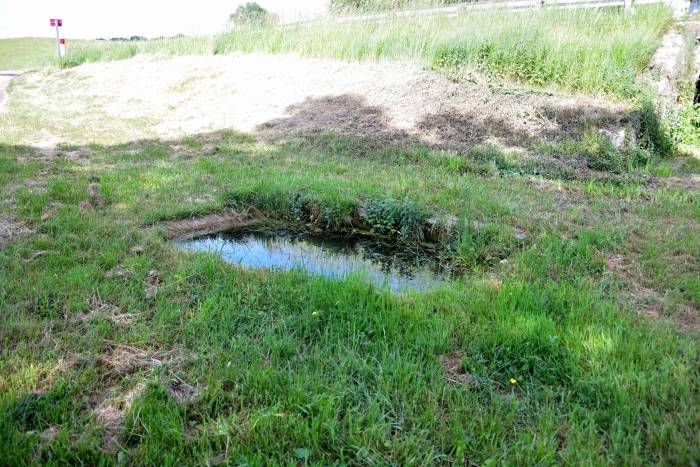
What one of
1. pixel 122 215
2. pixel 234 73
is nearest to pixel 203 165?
pixel 122 215

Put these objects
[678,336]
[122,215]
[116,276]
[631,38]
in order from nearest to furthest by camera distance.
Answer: [678,336]
[116,276]
[122,215]
[631,38]

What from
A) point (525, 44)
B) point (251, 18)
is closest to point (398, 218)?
point (525, 44)

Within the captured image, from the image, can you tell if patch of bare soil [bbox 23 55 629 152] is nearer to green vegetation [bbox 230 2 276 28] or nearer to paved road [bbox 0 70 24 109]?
paved road [bbox 0 70 24 109]

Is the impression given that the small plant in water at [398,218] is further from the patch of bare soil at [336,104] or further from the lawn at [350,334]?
the patch of bare soil at [336,104]

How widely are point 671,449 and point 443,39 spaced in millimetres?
9694

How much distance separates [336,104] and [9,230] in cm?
687

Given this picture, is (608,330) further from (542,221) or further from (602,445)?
(542,221)

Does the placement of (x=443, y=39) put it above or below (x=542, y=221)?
above

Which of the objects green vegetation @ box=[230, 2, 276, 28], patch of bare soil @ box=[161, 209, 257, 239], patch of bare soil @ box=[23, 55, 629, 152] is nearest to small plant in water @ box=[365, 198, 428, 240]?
patch of bare soil @ box=[161, 209, 257, 239]

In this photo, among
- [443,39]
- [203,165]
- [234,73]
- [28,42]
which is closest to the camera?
[203,165]

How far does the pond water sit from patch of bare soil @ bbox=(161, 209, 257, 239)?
105 millimetres

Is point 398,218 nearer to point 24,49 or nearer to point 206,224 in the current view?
point 206,224

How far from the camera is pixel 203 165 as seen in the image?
7016mm

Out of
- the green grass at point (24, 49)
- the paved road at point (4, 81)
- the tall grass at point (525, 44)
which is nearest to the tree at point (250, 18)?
the tall grass at point (525, 44)
